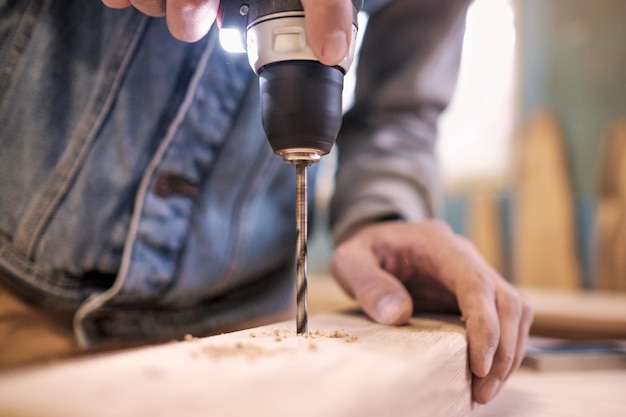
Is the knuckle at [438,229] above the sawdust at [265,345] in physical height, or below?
above

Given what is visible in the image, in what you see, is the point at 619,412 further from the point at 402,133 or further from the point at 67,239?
the point at 67,239

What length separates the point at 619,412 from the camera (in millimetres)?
499

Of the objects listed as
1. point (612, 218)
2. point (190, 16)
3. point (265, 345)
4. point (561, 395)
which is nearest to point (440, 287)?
point (561, 395)

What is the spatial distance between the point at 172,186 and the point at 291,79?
1.16ft

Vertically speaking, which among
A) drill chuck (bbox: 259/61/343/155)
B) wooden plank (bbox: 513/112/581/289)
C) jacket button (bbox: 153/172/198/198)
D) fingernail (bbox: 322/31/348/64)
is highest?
fingernail (bbox: 322/31/348/64)

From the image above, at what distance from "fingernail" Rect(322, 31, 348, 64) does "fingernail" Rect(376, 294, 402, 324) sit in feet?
0.87

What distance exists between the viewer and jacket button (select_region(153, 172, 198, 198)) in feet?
2.16

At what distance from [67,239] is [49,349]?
156mm

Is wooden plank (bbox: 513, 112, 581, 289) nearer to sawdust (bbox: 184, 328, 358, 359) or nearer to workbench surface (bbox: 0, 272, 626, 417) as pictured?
workbench surface (bbox: 0, 272, 626, 417)

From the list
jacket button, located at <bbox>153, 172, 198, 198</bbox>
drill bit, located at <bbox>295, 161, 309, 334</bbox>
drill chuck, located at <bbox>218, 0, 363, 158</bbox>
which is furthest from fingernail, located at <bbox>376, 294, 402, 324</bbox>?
jacket button, located at <bbox>153, 172, 198, 198</bbox>

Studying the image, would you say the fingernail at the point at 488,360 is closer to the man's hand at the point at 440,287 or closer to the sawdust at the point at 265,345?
the man's hand at the point at 440,287

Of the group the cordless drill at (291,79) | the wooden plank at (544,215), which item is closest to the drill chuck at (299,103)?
the cordless drill at (291,79)

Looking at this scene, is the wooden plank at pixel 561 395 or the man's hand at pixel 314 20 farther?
the wooden plank at pixel 561 395

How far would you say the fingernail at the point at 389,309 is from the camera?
20.2 inches
